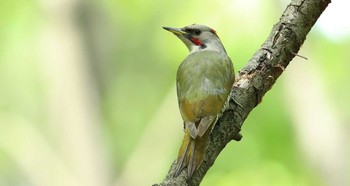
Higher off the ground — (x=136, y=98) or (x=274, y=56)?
(x=136, y=98)

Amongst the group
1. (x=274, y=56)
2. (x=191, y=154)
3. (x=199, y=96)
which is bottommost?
(x=191, y=154)

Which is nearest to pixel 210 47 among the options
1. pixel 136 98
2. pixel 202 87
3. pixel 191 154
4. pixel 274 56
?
pixel 202 87

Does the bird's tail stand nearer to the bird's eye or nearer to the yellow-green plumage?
the yellow-green plumage

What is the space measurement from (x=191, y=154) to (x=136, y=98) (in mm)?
13217

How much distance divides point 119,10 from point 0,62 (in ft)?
11.1

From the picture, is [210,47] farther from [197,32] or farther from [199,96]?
[199,96]

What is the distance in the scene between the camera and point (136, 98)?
16578 millimetres

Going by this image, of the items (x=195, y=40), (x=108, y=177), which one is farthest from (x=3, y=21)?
(x=195, y=40)

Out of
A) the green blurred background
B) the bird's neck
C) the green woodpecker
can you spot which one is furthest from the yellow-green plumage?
the green blurred background

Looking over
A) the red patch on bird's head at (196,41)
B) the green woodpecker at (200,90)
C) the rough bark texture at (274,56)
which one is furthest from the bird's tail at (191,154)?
the red patch on bird's head at (196,41)

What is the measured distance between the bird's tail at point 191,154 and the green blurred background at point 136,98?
3.61 meters

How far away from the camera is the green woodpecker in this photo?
346 centimetres

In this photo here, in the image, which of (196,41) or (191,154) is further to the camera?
(196,41)

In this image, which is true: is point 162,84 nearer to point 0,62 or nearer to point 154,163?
point 0,62
